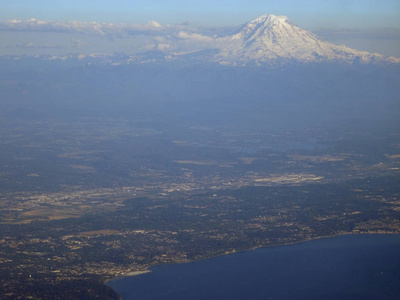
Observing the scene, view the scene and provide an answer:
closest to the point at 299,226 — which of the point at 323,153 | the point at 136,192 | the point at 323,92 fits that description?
the point at 136,192

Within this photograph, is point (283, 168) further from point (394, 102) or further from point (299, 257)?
point (394, 102)

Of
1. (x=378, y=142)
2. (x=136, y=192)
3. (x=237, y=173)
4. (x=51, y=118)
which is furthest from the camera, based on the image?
(x=51, y=118)

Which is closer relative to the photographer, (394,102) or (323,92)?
(394,102)

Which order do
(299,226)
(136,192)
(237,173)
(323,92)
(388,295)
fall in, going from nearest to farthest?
(388,295), (299,226), (136,192), (237,173), (323,92)

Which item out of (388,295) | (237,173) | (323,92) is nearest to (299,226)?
(388,295)

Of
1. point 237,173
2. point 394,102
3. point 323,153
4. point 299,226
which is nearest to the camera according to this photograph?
point 299,226

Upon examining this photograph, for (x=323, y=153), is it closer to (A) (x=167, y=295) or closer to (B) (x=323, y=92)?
(A) (x=167, y=295)
